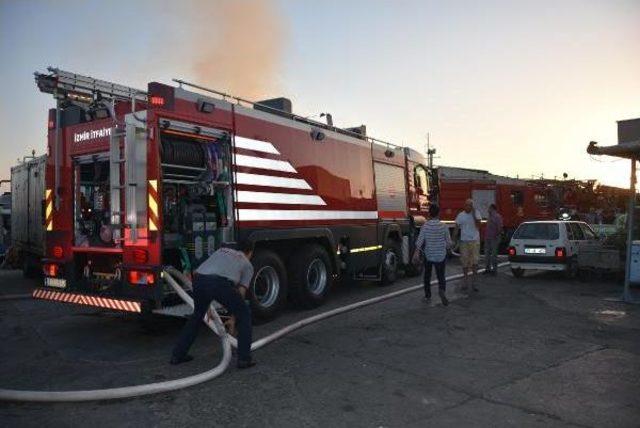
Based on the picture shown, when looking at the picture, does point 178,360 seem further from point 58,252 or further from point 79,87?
point 79,87

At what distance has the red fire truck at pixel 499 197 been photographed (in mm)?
21391

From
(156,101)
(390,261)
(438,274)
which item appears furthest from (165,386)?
(390,261)

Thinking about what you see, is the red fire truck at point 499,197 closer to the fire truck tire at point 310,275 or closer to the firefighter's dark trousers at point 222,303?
the fire truck tire at point 310,275

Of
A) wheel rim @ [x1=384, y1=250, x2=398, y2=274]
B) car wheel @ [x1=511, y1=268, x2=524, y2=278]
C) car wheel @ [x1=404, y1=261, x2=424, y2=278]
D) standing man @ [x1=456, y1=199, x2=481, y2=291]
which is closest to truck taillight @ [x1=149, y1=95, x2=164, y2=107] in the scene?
standing man @ [x1=456, y1=199, x2=481, y2=291]

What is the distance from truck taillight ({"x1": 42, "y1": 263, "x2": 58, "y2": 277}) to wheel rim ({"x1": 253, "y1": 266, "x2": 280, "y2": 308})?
9.19 ft

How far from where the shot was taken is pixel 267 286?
323 inches

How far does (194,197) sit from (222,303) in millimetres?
2041

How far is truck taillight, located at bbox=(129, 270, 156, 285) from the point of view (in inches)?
250

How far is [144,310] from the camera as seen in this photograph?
632 cm

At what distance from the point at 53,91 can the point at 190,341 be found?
3.98m

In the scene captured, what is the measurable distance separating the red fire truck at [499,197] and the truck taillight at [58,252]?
14.6 metres

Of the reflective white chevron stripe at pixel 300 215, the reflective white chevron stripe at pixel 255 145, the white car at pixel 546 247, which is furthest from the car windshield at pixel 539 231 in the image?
the reflective white chevron stripe at pixel 255 145

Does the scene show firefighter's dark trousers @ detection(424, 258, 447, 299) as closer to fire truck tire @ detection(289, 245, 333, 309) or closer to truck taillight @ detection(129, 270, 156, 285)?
fire truck tire @ detection(289, 245, 333, 309)

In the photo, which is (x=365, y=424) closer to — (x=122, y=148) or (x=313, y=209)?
(x=122, y=148)
